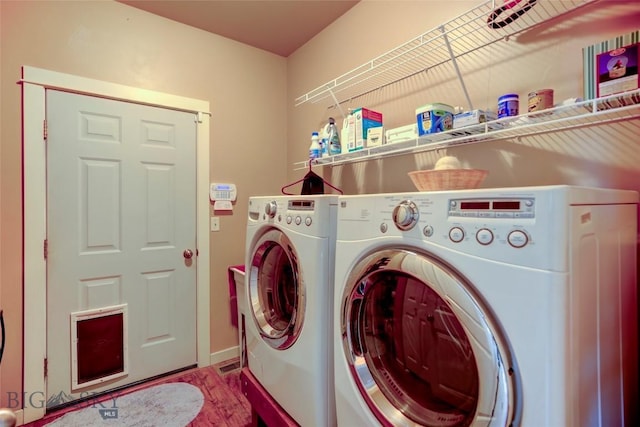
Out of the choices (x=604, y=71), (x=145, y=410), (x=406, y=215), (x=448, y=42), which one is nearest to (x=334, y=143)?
(x=448, y=42)

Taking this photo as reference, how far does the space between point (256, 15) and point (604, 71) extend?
199 centimetres

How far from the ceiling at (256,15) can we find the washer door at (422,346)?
73.2 inches

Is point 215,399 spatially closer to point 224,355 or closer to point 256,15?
point 224,355

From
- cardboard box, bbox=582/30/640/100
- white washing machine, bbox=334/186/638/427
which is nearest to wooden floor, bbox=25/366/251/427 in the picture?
white washing machine, bbox=334/186/638/427

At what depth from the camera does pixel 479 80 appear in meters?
1.36

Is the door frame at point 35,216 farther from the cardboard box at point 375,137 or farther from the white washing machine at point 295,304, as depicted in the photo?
the cardboard box at point 375,137

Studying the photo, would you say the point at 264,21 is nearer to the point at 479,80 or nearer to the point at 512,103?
the point at 479,80

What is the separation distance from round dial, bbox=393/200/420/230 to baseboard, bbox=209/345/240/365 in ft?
6.98

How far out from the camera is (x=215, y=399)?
1.93 meters

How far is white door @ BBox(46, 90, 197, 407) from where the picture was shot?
1.83 m

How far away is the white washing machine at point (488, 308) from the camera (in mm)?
607

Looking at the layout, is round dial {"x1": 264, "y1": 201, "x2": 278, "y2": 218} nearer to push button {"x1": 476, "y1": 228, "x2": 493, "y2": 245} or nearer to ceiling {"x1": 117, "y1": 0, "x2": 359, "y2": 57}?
push button {"x1": 476, "y1": 228, "x2": 493, "y2": 245}

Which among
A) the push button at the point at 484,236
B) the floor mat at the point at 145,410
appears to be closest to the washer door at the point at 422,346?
the push button at the point at 484,236

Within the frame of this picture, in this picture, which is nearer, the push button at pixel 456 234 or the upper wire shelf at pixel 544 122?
the push button at pixel 456 234
